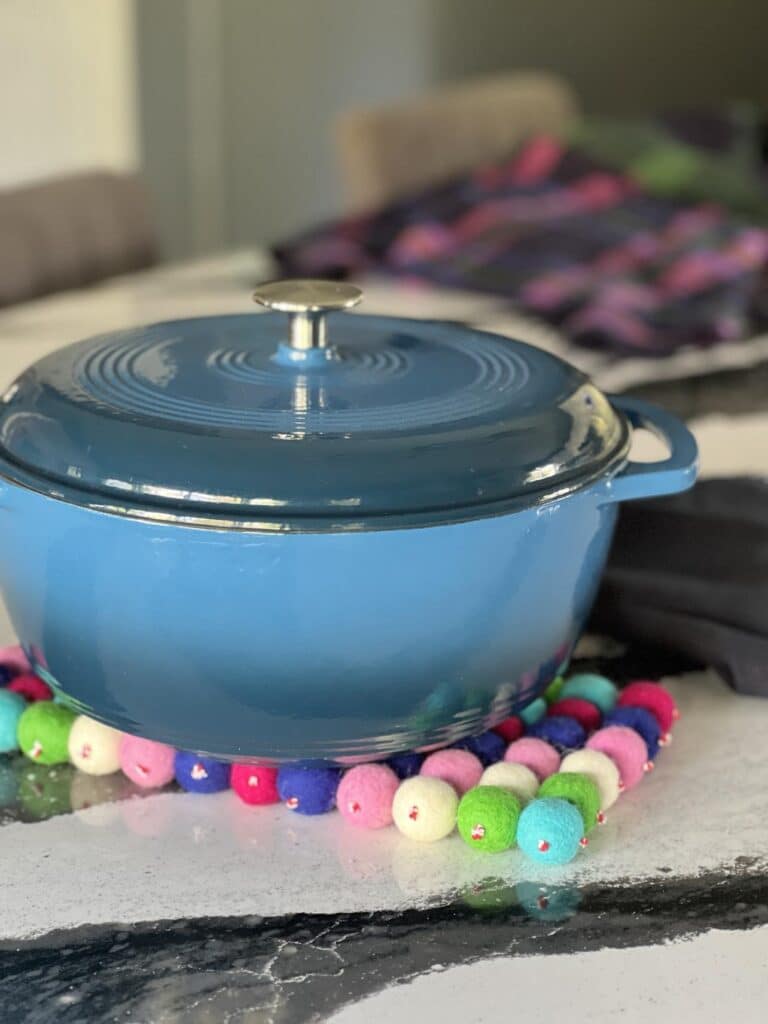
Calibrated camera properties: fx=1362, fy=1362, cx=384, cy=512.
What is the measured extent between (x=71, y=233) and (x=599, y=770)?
1.22 m

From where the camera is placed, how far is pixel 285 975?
56cm

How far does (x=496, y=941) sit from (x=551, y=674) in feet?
0.48

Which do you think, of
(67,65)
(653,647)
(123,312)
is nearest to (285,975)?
(653,647)

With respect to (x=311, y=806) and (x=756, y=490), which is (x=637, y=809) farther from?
(x=756, y=490)

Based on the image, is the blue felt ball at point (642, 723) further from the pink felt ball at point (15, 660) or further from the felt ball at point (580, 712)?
the pink felt ball at point (15, 660)

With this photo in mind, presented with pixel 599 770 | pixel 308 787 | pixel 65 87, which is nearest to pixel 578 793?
pixel 599 770

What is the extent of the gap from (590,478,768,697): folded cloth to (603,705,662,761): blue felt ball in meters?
0.10

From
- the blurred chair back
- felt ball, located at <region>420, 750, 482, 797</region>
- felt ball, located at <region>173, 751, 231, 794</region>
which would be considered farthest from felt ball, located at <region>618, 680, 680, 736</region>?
the blurred chair back

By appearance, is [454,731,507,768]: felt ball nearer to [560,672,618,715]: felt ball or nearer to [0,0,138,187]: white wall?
[560,672,618,715]: felt ball

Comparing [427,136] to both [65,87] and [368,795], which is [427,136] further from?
[368,795]

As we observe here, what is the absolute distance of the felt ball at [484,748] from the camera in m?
0.70

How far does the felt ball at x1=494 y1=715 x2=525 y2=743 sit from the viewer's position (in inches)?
28.5

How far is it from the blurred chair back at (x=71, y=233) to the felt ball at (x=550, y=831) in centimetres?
112

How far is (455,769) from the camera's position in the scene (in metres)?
0.67
